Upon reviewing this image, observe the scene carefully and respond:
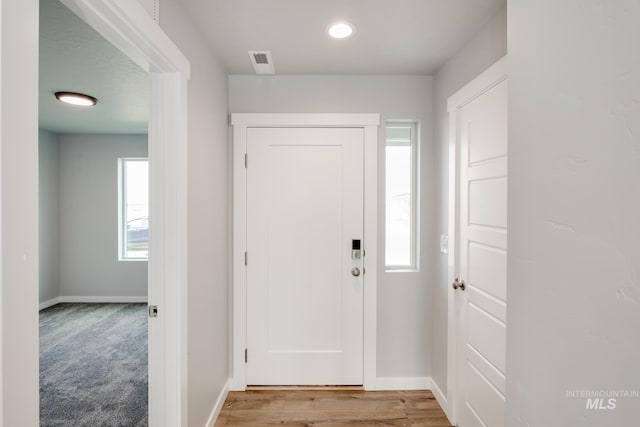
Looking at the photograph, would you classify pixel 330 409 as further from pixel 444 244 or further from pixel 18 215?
pixel 18 215

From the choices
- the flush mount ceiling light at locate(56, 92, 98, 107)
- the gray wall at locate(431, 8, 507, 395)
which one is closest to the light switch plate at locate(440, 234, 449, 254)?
the gray wall at locate(431, 8, 507, 395)

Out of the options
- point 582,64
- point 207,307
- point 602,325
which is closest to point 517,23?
point 582,64

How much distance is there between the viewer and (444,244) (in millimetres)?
2340

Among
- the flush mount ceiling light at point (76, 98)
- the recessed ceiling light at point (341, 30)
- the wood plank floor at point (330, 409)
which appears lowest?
the wood plank floor at point (330, 409)

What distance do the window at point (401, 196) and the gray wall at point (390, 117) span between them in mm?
94

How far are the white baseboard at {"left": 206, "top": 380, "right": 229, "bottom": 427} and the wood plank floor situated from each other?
31mm

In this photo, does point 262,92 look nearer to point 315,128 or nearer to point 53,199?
point 315,128

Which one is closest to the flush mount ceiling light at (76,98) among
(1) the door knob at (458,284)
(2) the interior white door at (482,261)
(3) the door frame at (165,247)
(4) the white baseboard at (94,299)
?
(3) the door frame at (165,247)

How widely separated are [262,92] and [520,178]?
2.16 m

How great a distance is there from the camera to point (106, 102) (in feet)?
11.2

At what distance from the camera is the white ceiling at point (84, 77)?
1937 mm

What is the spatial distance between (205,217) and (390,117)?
1.54m

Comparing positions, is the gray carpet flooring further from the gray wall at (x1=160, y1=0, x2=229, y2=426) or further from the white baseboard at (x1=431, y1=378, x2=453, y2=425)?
the white baseboard at (x1=431, y1=378, x2=453, y2=425)

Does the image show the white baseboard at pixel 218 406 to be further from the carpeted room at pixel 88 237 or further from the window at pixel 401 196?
the window at pixel 401 196
